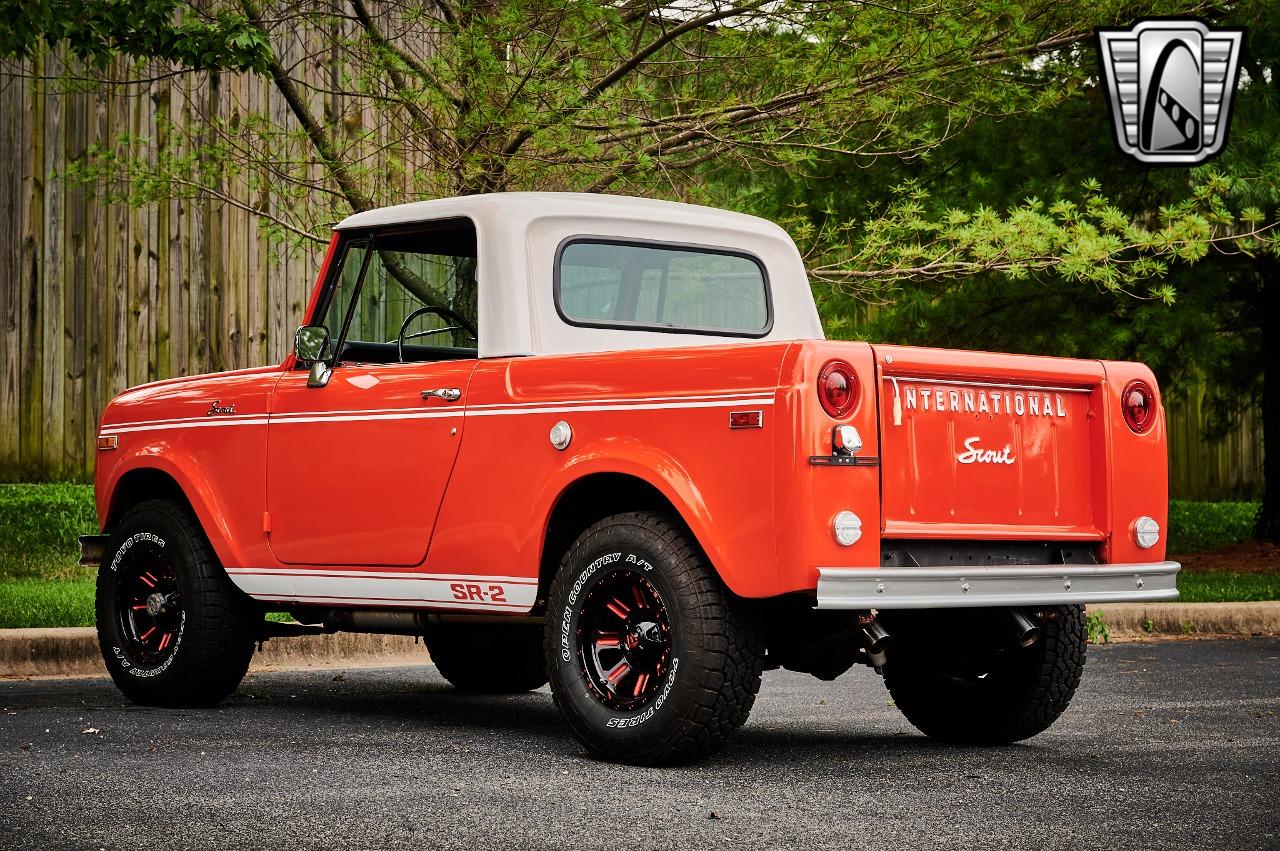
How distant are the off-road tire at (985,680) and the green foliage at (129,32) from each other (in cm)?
467

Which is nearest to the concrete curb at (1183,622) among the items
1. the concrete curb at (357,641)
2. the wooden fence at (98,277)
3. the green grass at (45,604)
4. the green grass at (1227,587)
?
the concrete curb at (357,641)

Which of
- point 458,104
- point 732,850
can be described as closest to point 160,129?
point 458,104

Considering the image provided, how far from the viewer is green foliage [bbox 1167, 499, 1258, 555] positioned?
17.2 m

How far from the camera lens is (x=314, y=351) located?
→ 740 cm

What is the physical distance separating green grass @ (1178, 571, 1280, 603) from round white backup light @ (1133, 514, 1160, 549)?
6215 millimetres

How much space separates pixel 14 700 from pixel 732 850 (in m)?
4.40

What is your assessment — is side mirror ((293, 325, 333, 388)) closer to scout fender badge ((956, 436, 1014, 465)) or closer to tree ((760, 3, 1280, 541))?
scout fender badge ((956, 436, 1014, 465))

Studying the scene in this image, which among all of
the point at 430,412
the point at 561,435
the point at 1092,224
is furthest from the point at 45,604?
the point at 1092,224

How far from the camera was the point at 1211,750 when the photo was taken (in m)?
6.58

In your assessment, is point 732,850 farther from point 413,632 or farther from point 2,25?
point 2,25

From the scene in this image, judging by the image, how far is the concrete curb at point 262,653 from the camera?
8.92 meters

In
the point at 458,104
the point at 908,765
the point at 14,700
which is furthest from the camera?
the point at 458,104

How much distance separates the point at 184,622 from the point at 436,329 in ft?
5.56
